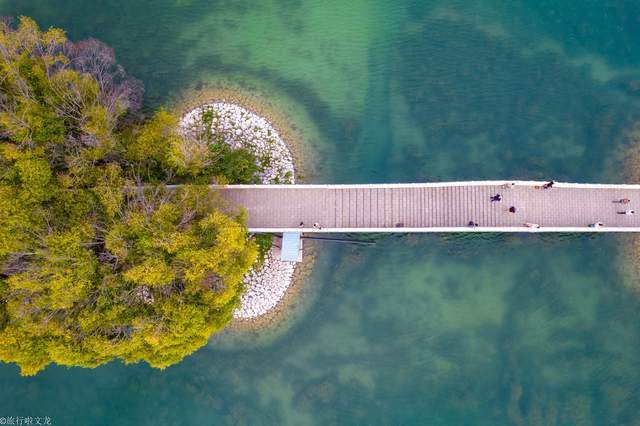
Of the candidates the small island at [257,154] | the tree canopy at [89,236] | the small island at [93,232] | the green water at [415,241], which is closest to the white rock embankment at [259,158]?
the small island at [257,154]

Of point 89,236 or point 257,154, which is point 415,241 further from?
point 89,236

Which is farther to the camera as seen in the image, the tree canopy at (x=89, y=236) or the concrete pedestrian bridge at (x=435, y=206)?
the concrete pedestrian bridge at (x=435, y=206)

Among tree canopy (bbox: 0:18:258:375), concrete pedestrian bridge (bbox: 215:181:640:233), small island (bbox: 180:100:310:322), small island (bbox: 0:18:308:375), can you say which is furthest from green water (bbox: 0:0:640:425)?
tree canopy (bbox: 0:18:258:375)

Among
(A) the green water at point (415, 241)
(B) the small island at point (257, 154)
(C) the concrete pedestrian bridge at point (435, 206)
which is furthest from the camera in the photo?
(B) the small island at point (257, 154)

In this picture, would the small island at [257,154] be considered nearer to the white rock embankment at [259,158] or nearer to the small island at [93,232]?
the white rock embankment at [259,158]

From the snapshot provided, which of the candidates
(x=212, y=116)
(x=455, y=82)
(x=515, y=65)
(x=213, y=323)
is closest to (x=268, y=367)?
(x=213, y=323)

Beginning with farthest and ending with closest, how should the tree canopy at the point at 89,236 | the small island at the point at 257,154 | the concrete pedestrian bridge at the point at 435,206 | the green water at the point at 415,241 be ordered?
the small island at the point at 257,154
the green water at the point at 415,241
the concrete pedestrian bridge at the point at 435,206
the tree canopy at the point at 89,236
